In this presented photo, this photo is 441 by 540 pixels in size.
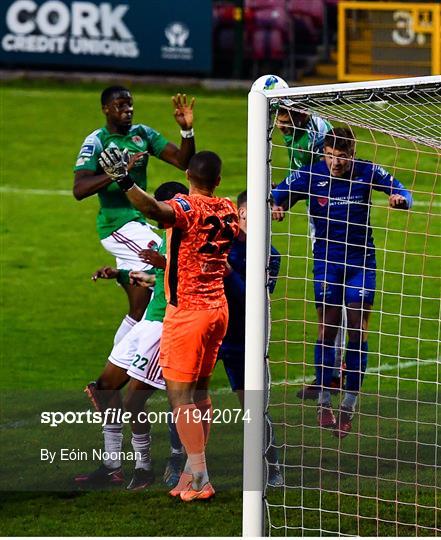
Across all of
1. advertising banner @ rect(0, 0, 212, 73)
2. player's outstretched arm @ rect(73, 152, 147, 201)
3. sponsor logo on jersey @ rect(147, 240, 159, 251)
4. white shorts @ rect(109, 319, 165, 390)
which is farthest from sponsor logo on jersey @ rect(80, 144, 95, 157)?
advertising banner @ rect(0, 0, 212, 73)

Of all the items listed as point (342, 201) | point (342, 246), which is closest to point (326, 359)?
point (342, 246)

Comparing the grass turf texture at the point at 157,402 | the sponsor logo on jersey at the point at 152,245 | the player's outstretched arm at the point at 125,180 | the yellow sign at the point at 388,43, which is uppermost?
the yellow sign at the point at 388,43

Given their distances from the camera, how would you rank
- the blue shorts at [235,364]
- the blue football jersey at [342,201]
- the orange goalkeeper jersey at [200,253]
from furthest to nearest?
1. the blue football jersey at [342,201]
2. the blue shorts at [235,364]
3. the orange goalkeeper jersey at [200,253]

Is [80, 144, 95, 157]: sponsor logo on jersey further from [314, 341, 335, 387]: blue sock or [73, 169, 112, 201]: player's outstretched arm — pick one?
[314, 341, 335, 387]: blue sock

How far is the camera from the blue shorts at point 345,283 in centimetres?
941

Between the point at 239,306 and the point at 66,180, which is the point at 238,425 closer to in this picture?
the point at 239,306

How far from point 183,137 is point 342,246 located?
4.20 feet

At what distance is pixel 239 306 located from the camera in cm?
882

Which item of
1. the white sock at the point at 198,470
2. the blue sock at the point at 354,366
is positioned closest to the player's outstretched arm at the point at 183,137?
the blue sock at the point at 354,366

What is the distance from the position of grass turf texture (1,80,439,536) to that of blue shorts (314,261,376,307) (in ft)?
1.12

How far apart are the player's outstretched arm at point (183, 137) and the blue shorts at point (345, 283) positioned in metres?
1.14

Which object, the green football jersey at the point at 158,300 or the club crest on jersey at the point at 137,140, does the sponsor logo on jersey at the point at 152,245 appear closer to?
the club crest on jersey at the point at 137,140

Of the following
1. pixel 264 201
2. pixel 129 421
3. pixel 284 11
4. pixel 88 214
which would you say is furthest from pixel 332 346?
pixel 284 11

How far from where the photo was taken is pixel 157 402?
10.6 m
